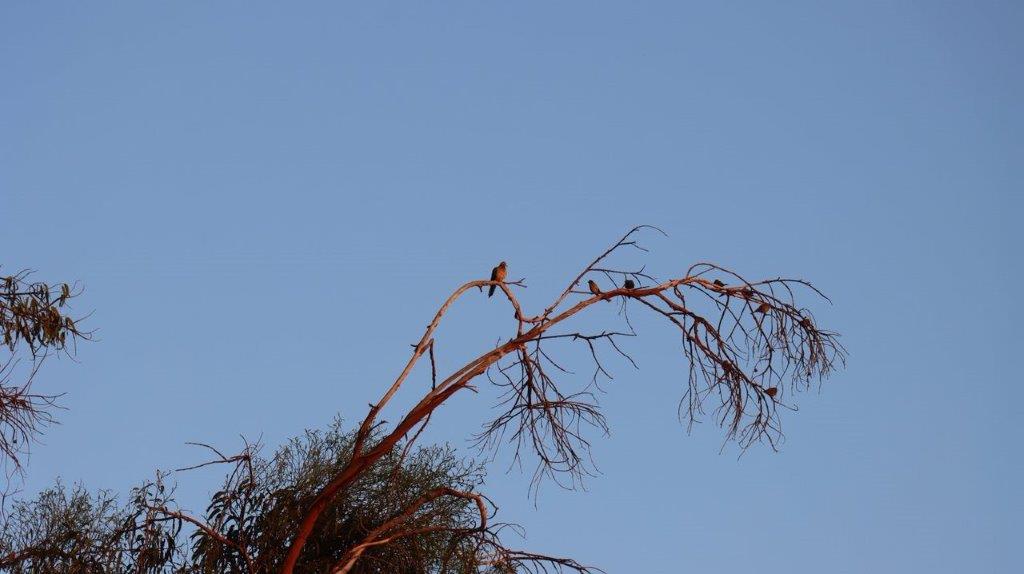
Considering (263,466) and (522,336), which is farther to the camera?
(263,466)

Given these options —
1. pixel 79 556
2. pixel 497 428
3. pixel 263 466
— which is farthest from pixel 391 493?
pixel 497 428

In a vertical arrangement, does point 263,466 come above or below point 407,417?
above

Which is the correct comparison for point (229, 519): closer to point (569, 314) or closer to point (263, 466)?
point (263, 466)

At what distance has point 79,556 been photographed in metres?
6.78

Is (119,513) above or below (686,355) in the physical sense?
above

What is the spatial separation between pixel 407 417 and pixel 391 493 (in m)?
4.04

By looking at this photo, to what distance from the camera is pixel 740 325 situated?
5109 mm

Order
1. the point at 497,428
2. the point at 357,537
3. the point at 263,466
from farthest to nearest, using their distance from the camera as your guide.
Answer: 1. the point at 263,466
2. the point at 357,537
3. the point at 497,428

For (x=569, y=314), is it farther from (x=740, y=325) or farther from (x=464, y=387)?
(x=740, y=325)

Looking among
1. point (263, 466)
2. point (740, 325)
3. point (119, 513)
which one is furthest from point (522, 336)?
point (119, 513)

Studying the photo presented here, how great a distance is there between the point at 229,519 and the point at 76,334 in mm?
1381

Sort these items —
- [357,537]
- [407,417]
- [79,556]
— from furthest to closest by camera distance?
[357,537]
[79,556]
[407,417]

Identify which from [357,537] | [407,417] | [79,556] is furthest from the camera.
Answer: [357,537]

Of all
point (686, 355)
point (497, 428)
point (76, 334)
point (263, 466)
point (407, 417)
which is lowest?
point (407, 417)
